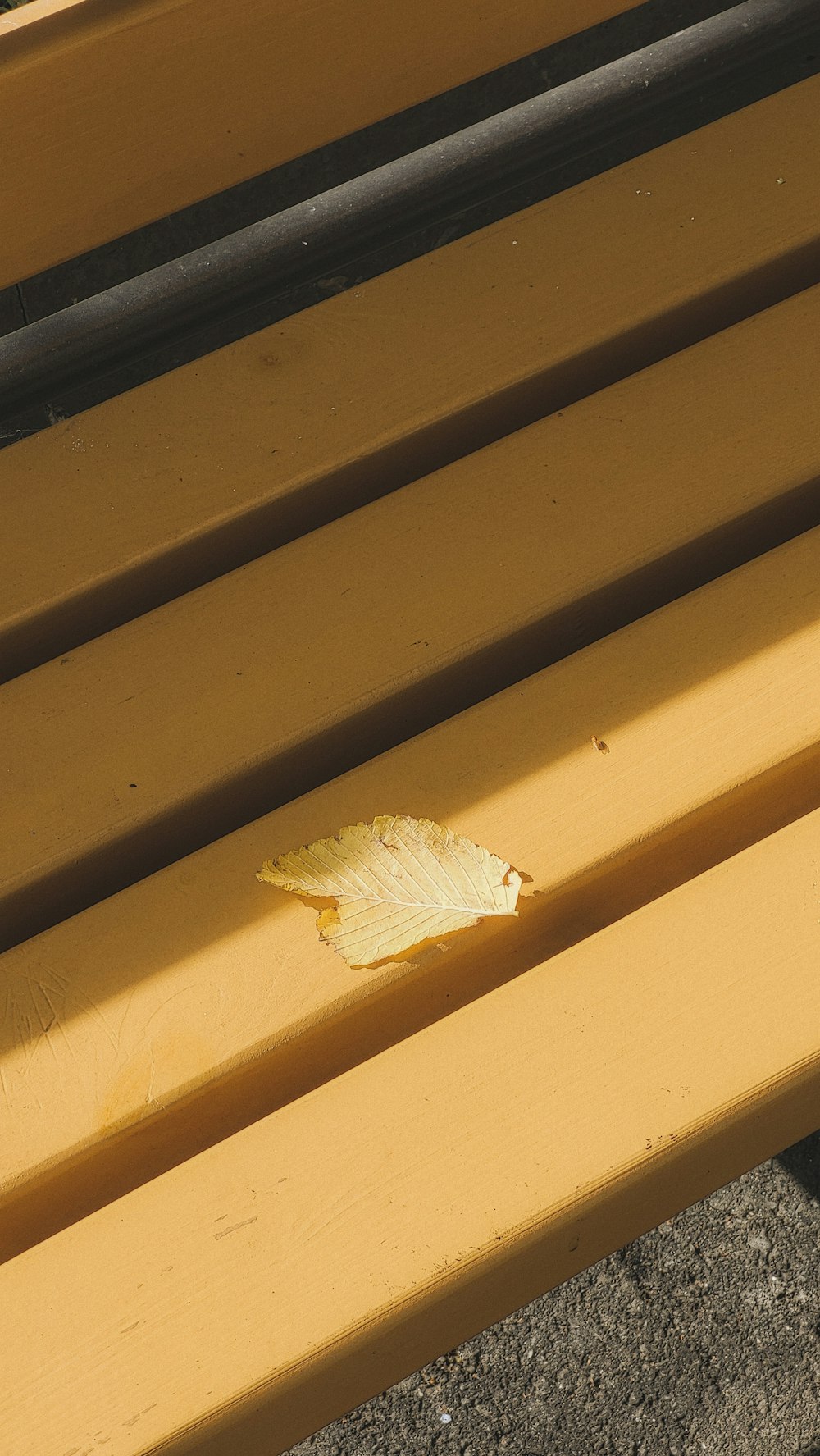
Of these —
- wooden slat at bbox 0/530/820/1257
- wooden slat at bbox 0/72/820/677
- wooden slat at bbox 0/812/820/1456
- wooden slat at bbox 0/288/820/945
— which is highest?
wooden slat at bbox 0/72/820/677

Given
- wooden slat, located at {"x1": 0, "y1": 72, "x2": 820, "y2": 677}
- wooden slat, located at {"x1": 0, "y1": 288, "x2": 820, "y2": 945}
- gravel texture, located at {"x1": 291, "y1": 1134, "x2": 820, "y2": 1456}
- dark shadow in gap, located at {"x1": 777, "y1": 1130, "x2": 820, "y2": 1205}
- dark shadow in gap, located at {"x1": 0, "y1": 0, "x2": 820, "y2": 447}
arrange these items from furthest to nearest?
dark shadow in gap, located at {"x1": 0, "y1": 0, "x2": 820, "y2": 447}
dark shadow in gap, located at {"x1": 777, "y1": 1130, "x2": 820, "y2": 1205}
gravel texture, located at {"x1": 291, "y1": 1134, "x2": 820, "y2": 1456}
wooden slat, located at {"x1": 0, "y1": 72, "x2": 820, "y2": 677}
wooden slat, located at {"x1": 0, "y1": 288, "x2": 820, "y2": 945}

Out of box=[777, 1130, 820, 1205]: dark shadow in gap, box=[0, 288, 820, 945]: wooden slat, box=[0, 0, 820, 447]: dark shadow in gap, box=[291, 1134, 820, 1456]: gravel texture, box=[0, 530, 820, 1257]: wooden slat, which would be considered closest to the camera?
box=[0, 530, 820, 1257]: wooden slat

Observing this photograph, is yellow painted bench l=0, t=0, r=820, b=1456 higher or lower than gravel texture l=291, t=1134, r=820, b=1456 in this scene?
higher

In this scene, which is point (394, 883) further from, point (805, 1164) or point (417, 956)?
point (805, 1164)

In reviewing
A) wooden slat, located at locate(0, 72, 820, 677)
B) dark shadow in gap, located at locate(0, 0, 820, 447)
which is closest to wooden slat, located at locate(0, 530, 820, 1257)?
wooden slat, located at locate(0, 72, 820, 677)

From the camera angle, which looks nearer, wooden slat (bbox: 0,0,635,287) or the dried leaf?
the dried leaf

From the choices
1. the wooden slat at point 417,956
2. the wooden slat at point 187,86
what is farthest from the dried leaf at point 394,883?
the wooden slat at point 187,86

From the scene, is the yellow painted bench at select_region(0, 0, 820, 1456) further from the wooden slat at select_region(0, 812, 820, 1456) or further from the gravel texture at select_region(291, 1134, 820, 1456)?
the gravel texture at select_region(291, 1134, 820, 1456)
